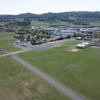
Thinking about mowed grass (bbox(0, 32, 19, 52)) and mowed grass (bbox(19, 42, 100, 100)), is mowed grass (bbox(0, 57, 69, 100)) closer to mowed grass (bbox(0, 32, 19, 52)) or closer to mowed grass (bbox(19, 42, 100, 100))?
mowed grass (bbox(19, 42, 100, 100))

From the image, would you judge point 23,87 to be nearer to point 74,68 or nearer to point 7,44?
point 74,68

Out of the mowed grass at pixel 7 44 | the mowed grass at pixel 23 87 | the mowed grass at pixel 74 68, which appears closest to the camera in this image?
the mowed grass at pixel 23 87

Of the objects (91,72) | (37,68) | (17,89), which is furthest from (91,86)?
(37,68)

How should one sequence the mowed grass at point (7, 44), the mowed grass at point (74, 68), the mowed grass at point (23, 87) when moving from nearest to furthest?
the mowed grass at point (23, 87) < the mowed grass at point (74, 68) < the mowed grass at point (7, 44)

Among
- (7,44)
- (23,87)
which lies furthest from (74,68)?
(7,44)

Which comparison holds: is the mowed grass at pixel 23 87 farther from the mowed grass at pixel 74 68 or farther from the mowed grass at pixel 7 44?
the mowed grass at pixel 7 44

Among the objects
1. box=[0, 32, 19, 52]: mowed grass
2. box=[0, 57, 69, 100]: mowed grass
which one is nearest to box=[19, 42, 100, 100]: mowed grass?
box=[0, 57, 69, 100]: mowed grass

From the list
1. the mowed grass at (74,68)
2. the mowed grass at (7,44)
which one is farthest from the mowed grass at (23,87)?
the mowed grass at (7,44)
